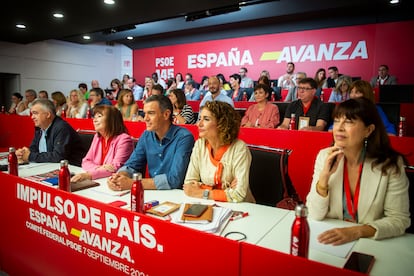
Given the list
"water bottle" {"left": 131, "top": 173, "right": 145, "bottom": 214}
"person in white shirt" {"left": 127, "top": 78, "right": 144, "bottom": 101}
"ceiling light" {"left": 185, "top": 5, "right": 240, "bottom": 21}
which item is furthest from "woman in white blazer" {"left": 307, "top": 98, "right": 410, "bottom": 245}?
"person in white shirt" {"left": 127, "top": 78, "right": 144, "bottom": 101}

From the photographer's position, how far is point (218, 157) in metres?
2.08

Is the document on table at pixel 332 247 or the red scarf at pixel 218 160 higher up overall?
the red scarf at pixel 218 160

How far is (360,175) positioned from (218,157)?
0.88 metres

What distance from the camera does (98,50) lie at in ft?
41.8

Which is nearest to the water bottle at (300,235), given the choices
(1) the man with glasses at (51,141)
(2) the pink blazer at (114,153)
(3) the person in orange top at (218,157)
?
(3) the person in orange top at (218,157)

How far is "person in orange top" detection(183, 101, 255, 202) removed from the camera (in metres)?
1.97

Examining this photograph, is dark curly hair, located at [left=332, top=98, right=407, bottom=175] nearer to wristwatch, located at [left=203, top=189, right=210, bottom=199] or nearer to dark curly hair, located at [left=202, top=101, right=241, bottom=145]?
dark curly hair, located at [left=202, top=101, right=241, bottom=145]

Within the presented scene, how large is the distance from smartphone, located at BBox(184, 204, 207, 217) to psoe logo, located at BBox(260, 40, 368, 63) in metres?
8.22

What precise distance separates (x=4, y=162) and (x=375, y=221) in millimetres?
2948

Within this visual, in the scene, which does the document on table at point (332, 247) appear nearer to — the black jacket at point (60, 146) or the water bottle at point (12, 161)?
the water bottle at point (12, 161)

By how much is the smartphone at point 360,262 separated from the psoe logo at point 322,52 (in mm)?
8304

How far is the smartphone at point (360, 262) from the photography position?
3.51 ft

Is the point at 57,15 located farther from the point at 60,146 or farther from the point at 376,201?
the point at 376,201

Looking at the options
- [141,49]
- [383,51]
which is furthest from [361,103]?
[141,49]
